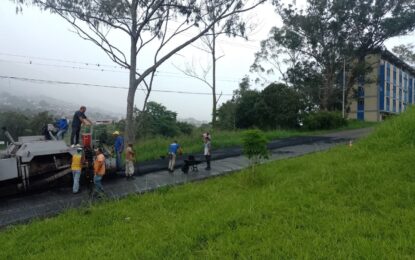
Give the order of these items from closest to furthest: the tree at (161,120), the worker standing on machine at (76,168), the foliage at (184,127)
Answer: the worker standing on machine at (76,168) < the tree at (161,120) < the foliage at (184,127)

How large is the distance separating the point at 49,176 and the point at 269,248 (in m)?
7.59

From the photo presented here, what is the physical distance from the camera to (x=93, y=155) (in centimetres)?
1060

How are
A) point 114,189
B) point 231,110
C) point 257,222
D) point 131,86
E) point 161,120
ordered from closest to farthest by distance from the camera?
point 257,222 < point 114,189 < point 131,86 < point 231,110 < point 161,120

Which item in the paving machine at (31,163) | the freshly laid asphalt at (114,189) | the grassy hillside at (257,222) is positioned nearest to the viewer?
the grassy hillside at (257,222)

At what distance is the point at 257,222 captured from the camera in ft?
19.8

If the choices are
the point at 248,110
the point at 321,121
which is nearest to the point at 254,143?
the point at 321,121

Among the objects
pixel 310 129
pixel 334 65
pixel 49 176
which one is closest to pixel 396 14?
pixel 334 65

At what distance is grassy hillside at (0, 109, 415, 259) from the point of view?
16.4 feet

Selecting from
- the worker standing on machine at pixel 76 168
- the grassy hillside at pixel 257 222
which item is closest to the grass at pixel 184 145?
the worker standing on machine at pixel 76 168

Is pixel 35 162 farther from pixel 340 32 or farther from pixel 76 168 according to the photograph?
pixel 340 32

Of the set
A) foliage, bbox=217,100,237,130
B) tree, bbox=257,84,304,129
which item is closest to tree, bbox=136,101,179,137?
foliage, bbox=217,100,237,130

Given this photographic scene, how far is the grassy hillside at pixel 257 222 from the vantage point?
16.4ft

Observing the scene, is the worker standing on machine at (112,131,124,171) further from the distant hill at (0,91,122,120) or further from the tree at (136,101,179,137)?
the tree at (136,101,179,137)

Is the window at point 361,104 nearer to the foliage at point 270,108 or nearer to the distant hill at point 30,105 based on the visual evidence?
the foliage at point 270,108
